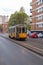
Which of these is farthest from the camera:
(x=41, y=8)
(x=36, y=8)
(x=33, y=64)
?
(x=36, y=8)

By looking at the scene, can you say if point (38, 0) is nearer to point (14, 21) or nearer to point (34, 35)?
point (14, 21)

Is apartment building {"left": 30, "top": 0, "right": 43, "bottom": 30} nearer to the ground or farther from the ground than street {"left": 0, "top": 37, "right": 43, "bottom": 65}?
farther from the ground

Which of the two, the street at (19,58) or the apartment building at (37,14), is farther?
the apartment building at (37,14)

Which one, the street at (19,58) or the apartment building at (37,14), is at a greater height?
the apartment building at (37,14)

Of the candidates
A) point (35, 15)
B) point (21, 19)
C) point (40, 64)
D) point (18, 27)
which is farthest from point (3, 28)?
point (40, 64)

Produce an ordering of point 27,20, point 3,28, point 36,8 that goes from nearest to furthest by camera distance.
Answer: point 36,8
point 27,20
point 3,28

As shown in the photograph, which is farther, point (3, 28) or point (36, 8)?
point (3, 28)

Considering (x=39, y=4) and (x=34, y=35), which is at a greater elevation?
(x=39, y=4)

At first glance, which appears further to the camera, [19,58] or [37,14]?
[37,14]

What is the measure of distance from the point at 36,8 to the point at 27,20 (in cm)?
2722

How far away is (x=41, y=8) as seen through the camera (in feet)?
282

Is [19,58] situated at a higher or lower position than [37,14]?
lower

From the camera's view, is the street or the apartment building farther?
the apartment building

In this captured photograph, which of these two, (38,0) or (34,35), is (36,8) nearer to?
(38,0)
